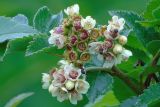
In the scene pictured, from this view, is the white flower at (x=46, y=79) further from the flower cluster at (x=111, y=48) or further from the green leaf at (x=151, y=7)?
the green leaf at (x=151, y=7)

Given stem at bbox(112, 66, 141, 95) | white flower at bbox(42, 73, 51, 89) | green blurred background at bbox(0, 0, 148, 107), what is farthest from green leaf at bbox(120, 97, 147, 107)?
green blurred background at bbox(0, 0, 148, 107)

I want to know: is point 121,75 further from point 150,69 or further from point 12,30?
point 12,30

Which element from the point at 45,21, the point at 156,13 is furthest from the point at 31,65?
the point at 156,13

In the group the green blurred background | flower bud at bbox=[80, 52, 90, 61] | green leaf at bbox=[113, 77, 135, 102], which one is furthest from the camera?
the green blurred background

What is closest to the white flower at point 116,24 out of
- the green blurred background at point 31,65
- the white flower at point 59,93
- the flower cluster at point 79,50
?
the flower cluster at point 79,50

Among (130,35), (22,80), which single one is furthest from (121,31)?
(22,80)

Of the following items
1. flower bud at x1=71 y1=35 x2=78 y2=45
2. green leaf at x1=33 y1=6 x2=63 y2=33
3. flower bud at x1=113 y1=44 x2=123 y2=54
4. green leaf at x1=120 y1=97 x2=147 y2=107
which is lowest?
green leaf at x1=120 y1=97 x2=147 y2=107

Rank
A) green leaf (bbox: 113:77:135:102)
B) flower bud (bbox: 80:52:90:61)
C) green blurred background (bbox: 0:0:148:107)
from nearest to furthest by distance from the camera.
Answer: flower bud (bbox: 80:52:90:61) < green leaf (bbox: 113:77:135:102) < green blurred background (bbox: 0:0:148:107)

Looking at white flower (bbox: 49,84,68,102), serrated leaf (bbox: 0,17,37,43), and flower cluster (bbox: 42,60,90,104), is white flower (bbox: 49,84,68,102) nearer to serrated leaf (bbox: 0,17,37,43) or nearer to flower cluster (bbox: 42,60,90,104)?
flower cluster (bbox: 42,60,90,104)
